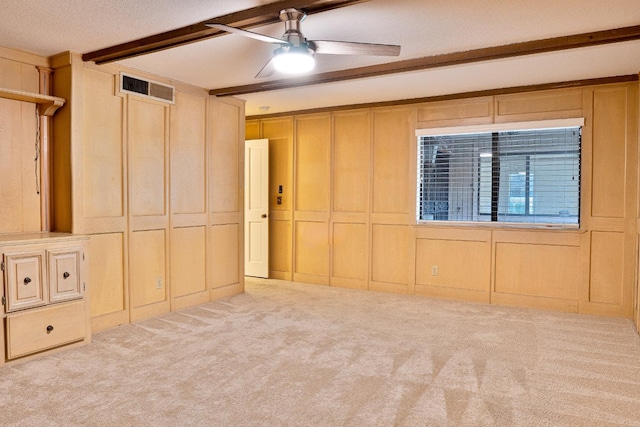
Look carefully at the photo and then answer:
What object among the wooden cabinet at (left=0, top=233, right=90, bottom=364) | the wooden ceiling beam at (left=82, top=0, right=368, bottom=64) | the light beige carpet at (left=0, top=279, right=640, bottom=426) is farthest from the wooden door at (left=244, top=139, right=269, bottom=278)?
the wooden cabinet at (left=0, top=233, right=90, bottom=364)

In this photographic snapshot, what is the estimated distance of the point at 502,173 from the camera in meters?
5.12

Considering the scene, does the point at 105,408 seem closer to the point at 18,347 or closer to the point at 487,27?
the point at 18,347

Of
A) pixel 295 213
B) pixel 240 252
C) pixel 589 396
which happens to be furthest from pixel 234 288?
pixel 589 396

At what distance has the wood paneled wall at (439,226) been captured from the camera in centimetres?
461

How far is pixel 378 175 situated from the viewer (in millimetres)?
5844

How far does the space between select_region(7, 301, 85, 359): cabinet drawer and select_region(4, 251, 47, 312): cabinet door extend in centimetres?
8

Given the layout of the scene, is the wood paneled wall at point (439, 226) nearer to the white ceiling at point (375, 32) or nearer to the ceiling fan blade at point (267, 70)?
the white ceiling at point (375, 32)

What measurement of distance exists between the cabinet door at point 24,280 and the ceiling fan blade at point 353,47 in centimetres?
260

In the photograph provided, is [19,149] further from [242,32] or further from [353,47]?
[353,47]

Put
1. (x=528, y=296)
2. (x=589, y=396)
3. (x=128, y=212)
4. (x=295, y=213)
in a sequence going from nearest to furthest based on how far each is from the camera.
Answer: (x=589, y=396) < (x=128, y=212) < (x=528, y=296) < (x=295, y=213)

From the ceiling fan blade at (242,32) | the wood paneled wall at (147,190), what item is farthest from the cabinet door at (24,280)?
the ceiling fan blade at (242,32)

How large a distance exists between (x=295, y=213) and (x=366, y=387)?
3863 mm

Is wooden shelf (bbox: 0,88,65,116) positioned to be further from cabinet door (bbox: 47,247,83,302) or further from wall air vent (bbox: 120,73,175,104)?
cabinet door (bbox: 47,247,83,302)

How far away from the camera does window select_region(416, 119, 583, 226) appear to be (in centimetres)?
484
